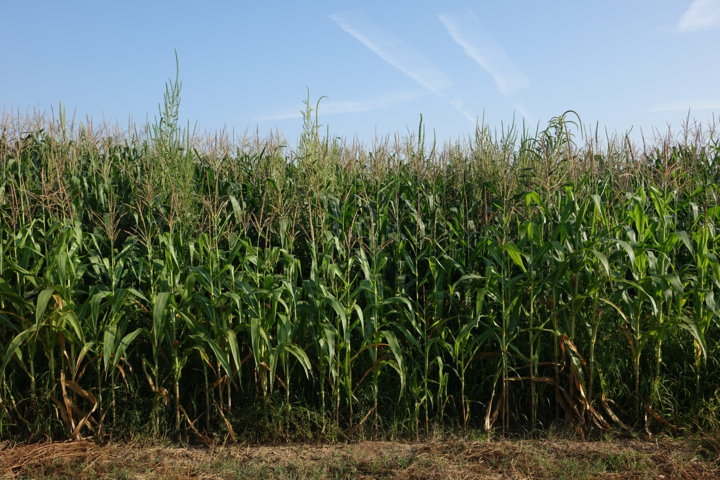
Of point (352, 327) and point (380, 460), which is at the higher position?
point (352, 327)

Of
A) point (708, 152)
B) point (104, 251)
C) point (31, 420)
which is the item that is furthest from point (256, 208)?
point (708, 152)

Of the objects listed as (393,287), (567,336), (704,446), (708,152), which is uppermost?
(708,152)

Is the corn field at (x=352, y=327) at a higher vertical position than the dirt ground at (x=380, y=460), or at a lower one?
higher

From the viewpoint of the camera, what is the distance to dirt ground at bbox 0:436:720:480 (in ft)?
12.6

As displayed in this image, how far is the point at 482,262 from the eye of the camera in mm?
4938

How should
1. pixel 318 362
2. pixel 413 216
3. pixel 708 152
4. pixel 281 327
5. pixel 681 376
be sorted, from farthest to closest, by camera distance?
pixel 708 152 → pixel 413 216 → pixel 681 376 → pixel 318 362 → pixel 281 327

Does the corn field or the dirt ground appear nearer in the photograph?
the dirt ground

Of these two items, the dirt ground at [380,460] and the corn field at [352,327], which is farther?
the corn field at [352,327]

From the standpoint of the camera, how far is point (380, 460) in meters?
3.91

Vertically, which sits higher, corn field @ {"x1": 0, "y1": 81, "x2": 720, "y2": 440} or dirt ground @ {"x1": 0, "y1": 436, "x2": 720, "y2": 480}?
corn field @ {"x1": 0, "y1": 81, "x2": 720, "y2": 440}

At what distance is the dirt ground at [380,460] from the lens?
3836 mm

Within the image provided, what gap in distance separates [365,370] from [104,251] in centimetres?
247

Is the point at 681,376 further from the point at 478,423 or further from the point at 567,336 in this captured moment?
the point at 478,423

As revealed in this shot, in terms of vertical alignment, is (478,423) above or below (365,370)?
below
